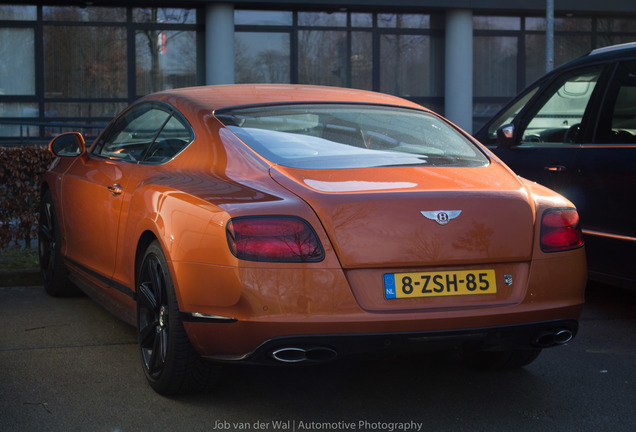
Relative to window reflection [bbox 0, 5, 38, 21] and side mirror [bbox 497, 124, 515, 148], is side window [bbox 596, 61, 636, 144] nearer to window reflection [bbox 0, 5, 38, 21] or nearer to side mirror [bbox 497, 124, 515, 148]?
side mirror [bbox 497, 124, 515, 148]

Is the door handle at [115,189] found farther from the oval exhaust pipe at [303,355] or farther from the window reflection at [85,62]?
the window reflection at [85,62]

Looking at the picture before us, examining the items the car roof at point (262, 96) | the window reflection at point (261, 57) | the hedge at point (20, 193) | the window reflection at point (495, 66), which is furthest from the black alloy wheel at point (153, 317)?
the window reflection at point (495, 66)

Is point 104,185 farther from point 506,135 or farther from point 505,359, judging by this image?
point 506,135

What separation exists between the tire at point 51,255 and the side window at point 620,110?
12.3 ft

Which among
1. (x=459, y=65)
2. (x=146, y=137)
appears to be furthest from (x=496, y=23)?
(x=146, y=137)

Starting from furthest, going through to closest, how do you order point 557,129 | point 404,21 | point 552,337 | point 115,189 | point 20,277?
point 404,21
point 20,277
point 557,129
point 115,189
point 552,337

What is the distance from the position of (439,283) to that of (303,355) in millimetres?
618

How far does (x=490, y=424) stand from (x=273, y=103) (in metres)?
1.93

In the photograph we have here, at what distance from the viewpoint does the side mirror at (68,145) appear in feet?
18.9

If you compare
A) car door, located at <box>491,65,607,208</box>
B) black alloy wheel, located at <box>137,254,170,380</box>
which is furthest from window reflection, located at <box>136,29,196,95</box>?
black alloy wheel, located at <box>137,254,170,380</box>

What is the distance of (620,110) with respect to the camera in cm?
Result: 559

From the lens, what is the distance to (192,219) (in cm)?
365

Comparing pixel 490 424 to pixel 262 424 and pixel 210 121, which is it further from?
pixel 210 121

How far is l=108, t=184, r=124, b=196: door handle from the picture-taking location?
463cm
